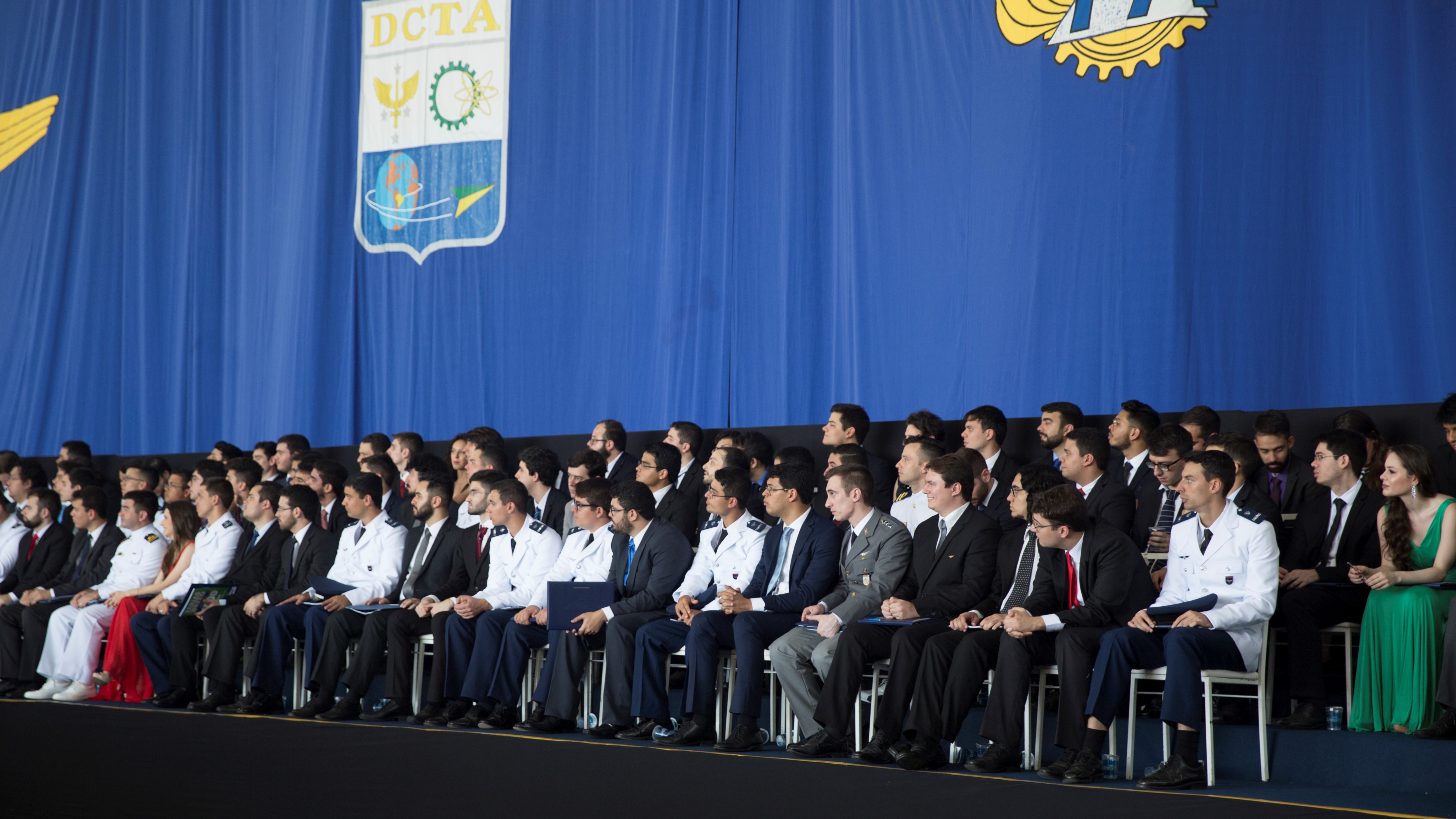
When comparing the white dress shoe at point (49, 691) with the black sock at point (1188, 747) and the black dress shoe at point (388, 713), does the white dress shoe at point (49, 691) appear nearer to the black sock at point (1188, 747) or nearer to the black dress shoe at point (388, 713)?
the black dress shoe at point (388, 713)

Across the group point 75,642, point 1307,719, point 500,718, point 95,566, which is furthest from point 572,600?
point 95,566

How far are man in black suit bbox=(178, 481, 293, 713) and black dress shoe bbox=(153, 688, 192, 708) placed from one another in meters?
0.02

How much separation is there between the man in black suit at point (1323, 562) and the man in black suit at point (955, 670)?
90cm

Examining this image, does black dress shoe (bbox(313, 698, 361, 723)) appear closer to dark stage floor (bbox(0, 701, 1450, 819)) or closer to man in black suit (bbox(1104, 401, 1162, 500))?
dark stage floor (bbox(0, 701, 1450, 819))

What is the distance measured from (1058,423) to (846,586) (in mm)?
1334

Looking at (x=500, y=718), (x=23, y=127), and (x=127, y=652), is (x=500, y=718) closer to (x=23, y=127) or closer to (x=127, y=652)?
(x=127, y=652)

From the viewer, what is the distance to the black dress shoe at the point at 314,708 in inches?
260

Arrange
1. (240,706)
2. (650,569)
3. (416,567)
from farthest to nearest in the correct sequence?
(416,567), (240,706), (650,569)

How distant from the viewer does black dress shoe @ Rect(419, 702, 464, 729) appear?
627 cm

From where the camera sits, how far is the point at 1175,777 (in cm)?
446

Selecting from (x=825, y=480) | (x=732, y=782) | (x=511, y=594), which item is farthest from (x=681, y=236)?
(x=732, y=782)

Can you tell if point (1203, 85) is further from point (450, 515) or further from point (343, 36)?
point (343, 36)

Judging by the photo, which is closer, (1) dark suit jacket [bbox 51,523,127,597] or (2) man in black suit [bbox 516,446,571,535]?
(2) man in black suit [bbox 516,446,571,535]

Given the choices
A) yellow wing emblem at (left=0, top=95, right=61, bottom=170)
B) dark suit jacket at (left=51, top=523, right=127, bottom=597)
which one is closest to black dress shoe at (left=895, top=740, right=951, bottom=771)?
dark suit jacket at (left=51, top=523, right=127, bottom=597)
